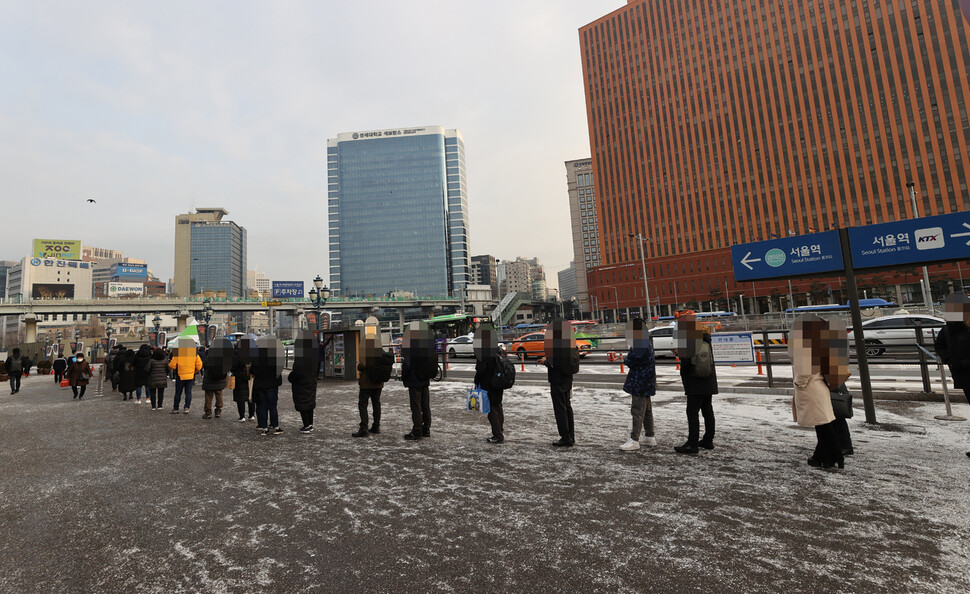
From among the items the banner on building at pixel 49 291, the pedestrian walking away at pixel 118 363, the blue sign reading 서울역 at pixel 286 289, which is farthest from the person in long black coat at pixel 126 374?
the banner on building at pixel 49 291

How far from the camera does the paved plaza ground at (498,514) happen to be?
2988mm

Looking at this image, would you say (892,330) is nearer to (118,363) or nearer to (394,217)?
(118,363)

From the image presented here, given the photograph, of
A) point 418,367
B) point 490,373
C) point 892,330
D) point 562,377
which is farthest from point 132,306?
point 892,330

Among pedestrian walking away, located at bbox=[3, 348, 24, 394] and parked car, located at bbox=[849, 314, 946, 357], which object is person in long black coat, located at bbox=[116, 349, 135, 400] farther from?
parked car, located at bbox=[849, 314, 946, 357]

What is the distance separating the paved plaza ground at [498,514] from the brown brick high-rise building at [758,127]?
267 ft

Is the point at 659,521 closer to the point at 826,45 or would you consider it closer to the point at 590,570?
the point at 590,570

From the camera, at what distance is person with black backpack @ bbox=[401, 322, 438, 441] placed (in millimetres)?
Result: 7188

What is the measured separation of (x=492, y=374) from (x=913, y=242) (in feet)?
23.5

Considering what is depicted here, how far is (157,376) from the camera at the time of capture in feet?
39.3

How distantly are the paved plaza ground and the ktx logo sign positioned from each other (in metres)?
2.76

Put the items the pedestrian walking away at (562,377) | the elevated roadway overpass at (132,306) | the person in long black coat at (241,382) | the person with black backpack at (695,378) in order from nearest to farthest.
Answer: the person with black backpack at (695,378), the pedestrian walking away at (562,377), the person in long black coat at (241,382), the elevated roadway overpass at (132,306)

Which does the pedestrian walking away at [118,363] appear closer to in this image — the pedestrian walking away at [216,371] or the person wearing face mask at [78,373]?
the person wearing face mask at [78,373]

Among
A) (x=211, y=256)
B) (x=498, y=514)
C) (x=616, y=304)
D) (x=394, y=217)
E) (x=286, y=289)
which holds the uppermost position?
(x=211, y=256)

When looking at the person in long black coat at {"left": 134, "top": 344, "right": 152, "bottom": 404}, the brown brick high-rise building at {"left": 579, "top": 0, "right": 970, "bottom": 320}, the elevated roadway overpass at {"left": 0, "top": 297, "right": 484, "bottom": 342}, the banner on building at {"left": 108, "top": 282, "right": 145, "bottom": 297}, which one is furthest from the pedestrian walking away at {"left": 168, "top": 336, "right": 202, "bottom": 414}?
the banner on building at {"left": 108, "top": 282, "right": 145, "bottom": 297}
